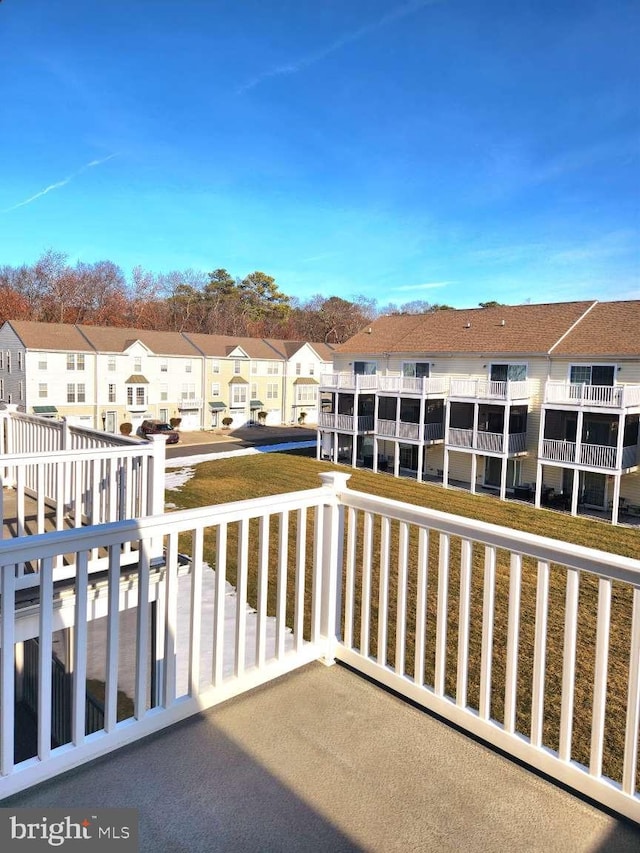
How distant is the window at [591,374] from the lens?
18.2m

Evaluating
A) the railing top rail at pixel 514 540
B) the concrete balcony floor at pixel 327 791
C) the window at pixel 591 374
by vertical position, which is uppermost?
the window at pixel 591 374

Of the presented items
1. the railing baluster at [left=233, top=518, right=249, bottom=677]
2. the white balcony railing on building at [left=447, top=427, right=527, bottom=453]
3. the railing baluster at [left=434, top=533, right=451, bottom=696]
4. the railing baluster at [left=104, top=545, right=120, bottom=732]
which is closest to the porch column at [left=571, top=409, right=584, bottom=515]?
the white balcony railing on building at [left=447, top=427, right=527, bottom=453]

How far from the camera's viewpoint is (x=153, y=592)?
3.53 m

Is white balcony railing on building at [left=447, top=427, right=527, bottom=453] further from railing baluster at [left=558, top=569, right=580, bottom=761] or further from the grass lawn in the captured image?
railing baluster at [left=558, top=569, right=580, bottom=761]

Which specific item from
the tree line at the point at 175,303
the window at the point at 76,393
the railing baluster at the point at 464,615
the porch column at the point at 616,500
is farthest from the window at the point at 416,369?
the tree line at the point at 175,303

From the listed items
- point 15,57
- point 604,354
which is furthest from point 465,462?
point 15,57

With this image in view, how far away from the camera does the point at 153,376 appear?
3153 cm

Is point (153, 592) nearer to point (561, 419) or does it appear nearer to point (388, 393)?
point (561, 419)

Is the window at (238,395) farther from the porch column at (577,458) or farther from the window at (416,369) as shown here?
the porch column at (577,458)

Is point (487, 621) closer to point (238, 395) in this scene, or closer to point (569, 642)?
point (569, 642)

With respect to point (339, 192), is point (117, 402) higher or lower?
lower

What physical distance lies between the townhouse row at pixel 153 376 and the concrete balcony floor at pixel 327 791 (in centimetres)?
2729

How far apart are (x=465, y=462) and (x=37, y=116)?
20076 millimetres

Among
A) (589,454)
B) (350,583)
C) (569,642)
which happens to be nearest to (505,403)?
(589,454)
